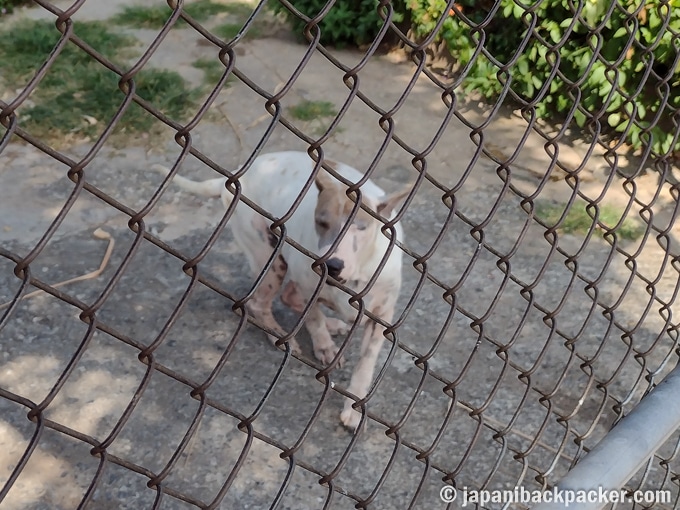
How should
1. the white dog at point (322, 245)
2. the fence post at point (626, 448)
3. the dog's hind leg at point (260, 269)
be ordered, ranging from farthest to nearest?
1. the dog's hind leg at point (260, 269)
2. the white dog at point (322, 245)
3. the fence post at point (626, 448)

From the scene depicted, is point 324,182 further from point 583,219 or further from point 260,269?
point 583,219

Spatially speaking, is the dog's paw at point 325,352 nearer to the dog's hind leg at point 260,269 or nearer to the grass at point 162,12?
the dog's hind leg at point 260,269

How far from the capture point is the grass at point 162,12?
23.1 ft

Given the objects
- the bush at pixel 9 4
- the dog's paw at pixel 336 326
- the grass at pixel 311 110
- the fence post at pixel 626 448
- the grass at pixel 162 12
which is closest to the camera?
the fence post at pixel 626 448

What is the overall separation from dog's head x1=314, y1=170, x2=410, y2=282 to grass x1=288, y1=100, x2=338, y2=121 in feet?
9.26

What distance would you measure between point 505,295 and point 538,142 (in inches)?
73.7

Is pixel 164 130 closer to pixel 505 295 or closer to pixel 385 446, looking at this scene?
pixel 505 295

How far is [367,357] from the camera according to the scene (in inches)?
125

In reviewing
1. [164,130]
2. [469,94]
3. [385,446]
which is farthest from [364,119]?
[385,446]

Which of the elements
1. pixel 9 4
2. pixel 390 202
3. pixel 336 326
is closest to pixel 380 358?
pixel 336 326

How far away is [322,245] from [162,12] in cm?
502

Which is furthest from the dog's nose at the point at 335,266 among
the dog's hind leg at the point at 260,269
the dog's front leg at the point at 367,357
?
the dog's hind leg at the point at 260,269

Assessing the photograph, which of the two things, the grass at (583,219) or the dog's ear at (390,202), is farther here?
the grass at (583,219)

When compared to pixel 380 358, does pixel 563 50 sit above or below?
above
